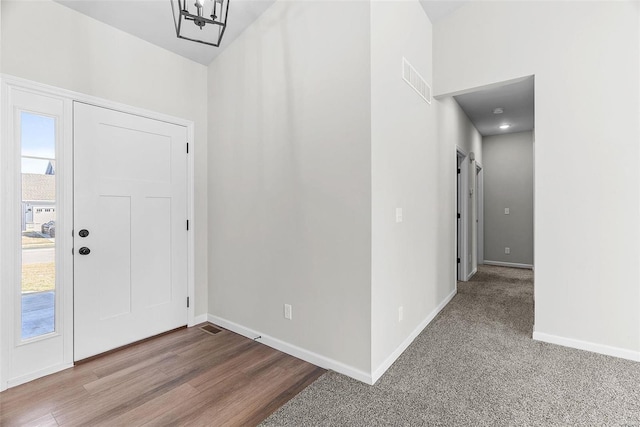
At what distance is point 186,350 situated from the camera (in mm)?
2656

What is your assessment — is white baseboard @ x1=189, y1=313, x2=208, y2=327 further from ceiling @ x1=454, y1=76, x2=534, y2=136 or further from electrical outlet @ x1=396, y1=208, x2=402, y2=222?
ceiling @ x1=454, y1=76, x2=534, y2=136

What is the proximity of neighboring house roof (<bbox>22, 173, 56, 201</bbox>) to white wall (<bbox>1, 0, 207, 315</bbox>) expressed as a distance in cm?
70

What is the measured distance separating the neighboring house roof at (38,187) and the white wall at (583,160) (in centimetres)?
397

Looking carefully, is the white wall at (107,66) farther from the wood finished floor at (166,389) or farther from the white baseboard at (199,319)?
the wood finished floor at (166,389)

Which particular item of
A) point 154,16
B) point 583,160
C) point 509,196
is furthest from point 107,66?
point 509,196

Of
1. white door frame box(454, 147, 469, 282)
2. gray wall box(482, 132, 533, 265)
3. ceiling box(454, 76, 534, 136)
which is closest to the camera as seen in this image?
ceiling box(454, 76, 534, 136)

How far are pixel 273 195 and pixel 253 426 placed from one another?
5.43 feet

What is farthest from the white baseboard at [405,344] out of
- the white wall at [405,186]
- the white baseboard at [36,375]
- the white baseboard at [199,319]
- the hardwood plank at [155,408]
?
the white baseboard at [36,375]

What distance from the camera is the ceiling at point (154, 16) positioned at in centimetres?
243

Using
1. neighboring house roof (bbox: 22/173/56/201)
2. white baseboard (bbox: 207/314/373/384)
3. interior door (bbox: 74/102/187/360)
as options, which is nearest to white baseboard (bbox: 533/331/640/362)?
white baseboard (bbox: 207/314/373/384)

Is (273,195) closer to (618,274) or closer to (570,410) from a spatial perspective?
(570,410)

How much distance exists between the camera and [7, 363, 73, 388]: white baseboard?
6.93 ft

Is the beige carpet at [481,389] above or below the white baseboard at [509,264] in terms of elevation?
below

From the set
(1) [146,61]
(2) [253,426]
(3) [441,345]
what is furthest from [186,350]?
(1) [146,61]
